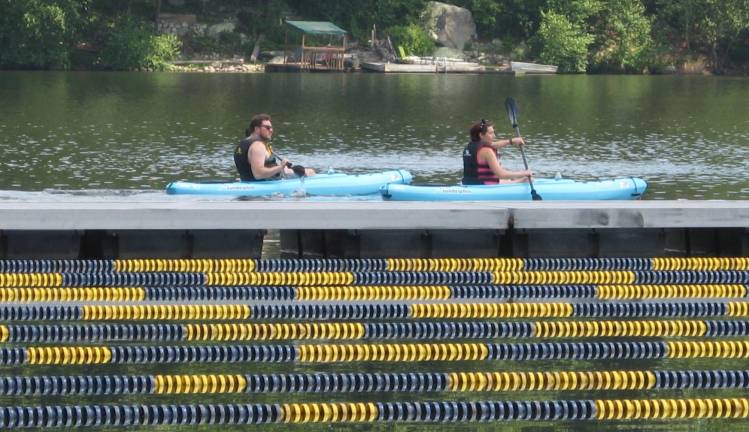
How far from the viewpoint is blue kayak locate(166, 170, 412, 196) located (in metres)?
18.5

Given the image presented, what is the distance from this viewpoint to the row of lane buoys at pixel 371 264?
45.6ft

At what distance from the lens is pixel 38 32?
6216 centimetres

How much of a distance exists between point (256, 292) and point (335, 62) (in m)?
Answer: 54.9

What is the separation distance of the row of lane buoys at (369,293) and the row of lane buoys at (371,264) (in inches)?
27.2

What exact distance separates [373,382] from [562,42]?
60.0 meters

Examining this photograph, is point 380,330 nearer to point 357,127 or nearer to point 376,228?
point 376,228

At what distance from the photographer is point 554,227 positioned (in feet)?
47.1

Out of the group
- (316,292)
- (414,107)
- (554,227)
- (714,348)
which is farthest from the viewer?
(414,107)

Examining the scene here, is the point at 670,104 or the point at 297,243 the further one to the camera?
the point at 670,104

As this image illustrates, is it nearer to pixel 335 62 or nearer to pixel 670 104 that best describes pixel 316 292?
pixel 670 104

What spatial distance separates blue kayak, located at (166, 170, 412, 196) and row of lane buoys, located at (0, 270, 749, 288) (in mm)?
4703

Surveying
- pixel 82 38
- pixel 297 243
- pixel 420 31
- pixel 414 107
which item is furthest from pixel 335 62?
pixel 297 243

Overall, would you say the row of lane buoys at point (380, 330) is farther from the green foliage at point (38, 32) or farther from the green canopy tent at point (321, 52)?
the green canopy tent at point (321, 52)

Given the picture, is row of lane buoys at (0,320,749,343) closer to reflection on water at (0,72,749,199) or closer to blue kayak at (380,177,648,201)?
blue kayak at (380,177,648,201)
